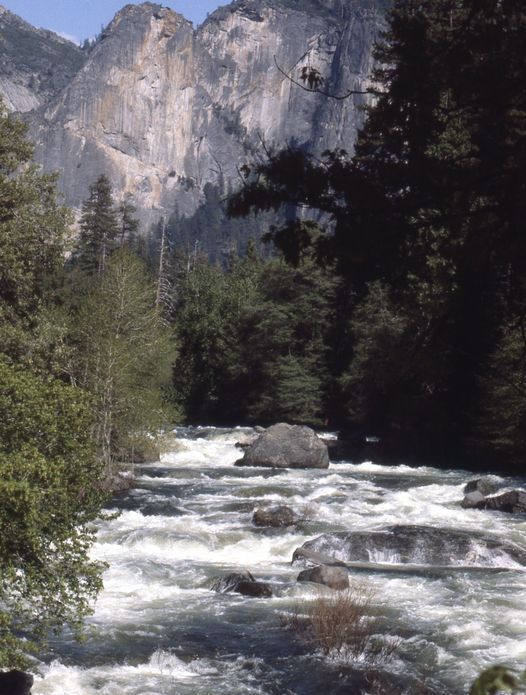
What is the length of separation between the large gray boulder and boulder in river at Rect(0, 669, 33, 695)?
21321mm

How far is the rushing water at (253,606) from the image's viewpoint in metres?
10.3

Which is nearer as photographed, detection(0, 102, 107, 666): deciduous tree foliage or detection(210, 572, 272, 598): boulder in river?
detection(0, 102, 107, 666): deciduous tree foliage

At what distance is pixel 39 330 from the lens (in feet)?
61.7

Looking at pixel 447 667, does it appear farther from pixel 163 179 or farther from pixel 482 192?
pixel 163 179

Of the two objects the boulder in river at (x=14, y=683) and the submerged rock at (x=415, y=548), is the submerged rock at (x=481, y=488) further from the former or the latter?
the boulder in river at (x=14, y=683)

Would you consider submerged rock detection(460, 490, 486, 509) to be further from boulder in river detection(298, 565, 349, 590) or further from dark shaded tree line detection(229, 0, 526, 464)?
dark shaded tree line detection(229, 0, 526, 464)

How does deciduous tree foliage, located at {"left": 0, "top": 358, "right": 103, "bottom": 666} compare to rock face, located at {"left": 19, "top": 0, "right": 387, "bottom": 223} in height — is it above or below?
below

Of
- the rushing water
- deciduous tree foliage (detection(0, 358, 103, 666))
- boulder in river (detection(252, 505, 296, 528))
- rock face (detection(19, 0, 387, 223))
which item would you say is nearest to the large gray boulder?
the rushing water

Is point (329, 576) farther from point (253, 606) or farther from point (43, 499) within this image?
point (43, 499)

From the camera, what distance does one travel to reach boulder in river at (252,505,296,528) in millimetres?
18453

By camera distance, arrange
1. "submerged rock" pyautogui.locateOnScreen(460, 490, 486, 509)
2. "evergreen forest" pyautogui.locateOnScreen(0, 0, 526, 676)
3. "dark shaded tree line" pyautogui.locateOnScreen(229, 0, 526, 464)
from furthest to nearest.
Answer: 1. "submerged rock" pyautogui.locateOnScreen(460, 490, 486, 509)
2. "evergreen forest" pyautogui.locateOnScreen(0, 0, 526, 676)
3. "dark shaded tree line" pyautogui.locateOnScreen(229, 0, 526, 464)

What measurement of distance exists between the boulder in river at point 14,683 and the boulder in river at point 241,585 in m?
5.25

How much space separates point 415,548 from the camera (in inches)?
639

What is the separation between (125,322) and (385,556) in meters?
15.7
